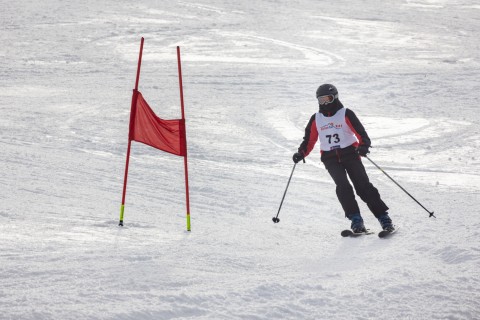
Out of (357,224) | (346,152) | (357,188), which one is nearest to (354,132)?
(346,152)

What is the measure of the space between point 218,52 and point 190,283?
1773cm

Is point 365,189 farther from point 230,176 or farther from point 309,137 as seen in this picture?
point 230,176

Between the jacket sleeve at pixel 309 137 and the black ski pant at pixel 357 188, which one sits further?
the jacket sleeve at pixel 309 137

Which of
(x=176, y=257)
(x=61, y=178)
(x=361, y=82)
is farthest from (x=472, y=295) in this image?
(x=361, y=82)

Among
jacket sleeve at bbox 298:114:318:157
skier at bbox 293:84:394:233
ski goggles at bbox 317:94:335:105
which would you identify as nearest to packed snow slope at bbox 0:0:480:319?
skier at bbox 293:84:394:233

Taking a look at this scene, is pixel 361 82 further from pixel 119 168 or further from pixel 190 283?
pixel 190 283

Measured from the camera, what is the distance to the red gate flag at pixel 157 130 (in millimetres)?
6641

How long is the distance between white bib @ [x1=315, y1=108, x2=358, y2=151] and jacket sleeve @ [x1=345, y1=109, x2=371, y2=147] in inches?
1.6

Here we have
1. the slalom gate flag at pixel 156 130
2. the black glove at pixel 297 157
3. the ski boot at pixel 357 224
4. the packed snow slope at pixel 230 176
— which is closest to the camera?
the packed snow slope at pixel 230 176

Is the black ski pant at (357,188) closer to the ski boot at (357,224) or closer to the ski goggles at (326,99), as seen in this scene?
the ski boot at (357,224)

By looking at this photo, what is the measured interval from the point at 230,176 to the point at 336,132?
3209 mm

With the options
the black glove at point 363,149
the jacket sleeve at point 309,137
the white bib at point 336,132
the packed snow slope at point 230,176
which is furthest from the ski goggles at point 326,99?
the packed snow slope at point 230,176

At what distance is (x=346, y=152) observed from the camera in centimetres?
A: 681

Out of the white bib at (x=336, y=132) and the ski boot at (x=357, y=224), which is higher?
the white bib at (x=336, y=132)
